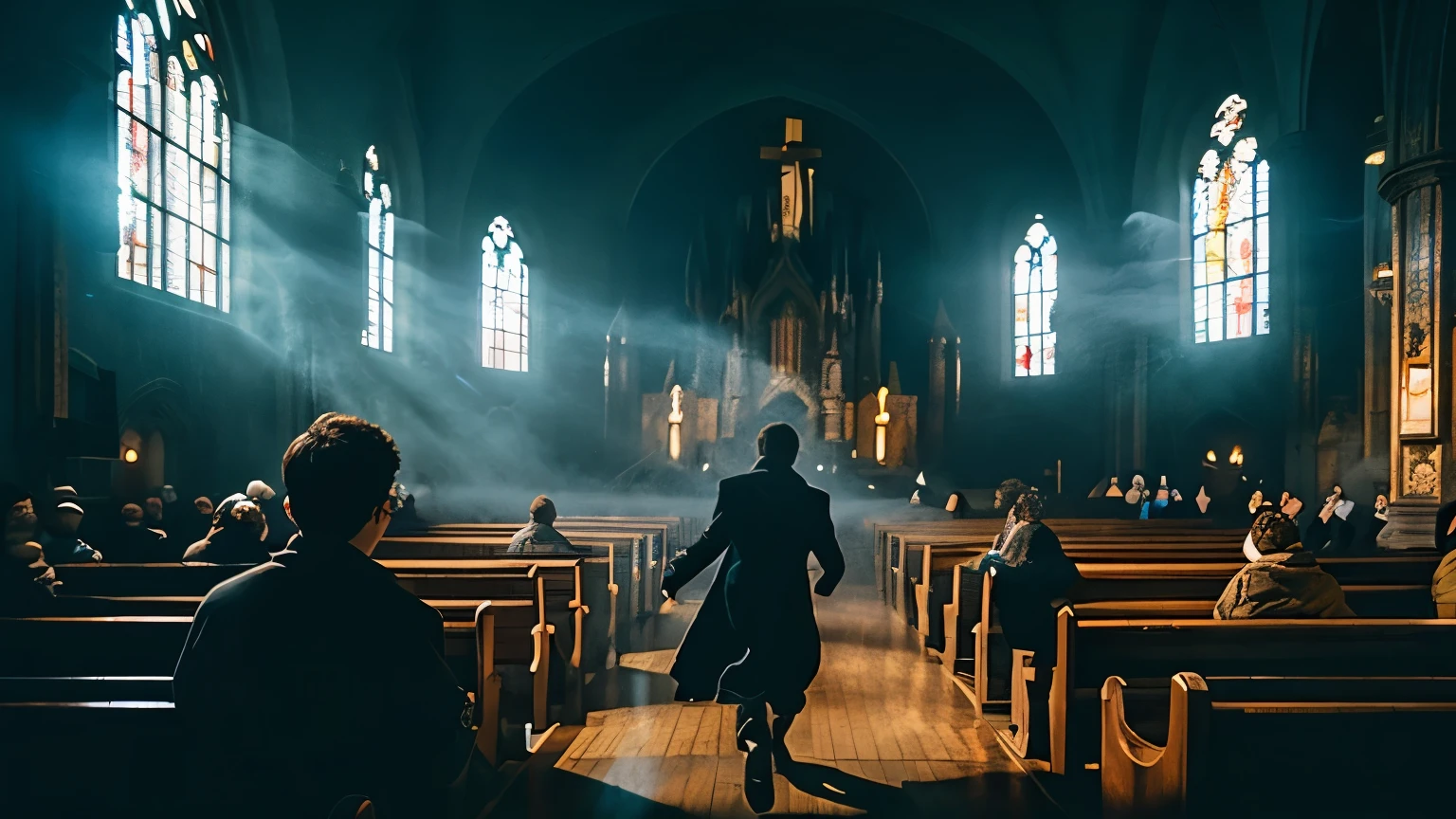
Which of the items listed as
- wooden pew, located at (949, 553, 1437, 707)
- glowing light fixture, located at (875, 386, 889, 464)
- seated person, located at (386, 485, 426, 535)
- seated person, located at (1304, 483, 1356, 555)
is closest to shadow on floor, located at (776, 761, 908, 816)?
wooden pew, located at (949, 553, 1437, 707)

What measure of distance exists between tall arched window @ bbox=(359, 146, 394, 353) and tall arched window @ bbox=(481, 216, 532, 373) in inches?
98.7

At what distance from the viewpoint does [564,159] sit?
Answer: 2003cm

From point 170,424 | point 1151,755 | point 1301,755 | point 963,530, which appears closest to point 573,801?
point 1151,755

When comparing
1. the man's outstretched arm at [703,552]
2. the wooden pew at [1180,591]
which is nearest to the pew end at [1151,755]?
the wooden pew at [1180,591]

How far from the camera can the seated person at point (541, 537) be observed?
21.1 feet

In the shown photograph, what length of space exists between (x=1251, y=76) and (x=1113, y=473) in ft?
22.4

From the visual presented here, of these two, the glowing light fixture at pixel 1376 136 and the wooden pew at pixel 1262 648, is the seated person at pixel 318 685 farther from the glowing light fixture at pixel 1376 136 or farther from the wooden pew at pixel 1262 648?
the glowing light fixture at pixel 1376 136

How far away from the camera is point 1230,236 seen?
51.6ft

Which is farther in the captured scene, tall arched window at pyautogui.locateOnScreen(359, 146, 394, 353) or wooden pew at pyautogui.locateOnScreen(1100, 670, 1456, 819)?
tall arched window at pyautogui.locateOnScreen(359, 146, 394, 353)

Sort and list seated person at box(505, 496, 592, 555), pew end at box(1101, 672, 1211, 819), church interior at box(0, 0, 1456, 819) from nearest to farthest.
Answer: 1. pew end at box(1101, 672, 1211, 819)
2. church interior at box(0, 0, 1456, 819)
3. seated person at box(505, 496, 592, 555)

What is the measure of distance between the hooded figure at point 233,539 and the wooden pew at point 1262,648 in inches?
172

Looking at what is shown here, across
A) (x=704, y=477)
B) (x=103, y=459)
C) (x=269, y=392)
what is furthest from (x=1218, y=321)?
(x=103, y=459)

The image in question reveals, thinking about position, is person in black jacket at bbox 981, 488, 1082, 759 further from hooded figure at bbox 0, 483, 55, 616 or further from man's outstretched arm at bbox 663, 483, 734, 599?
hooded figure at bbox 0, 483, 55, 616

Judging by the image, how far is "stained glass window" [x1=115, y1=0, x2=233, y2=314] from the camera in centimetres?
964
